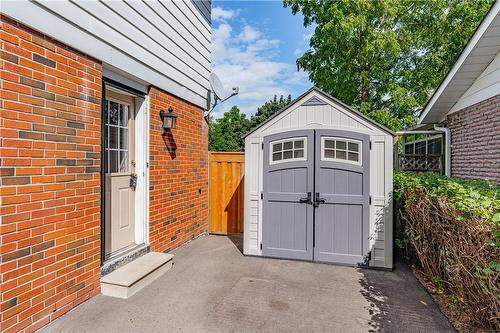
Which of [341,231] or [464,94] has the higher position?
[464,94]

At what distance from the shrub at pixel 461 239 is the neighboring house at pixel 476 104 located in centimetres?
172

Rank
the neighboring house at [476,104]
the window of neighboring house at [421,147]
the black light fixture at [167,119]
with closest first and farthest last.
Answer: the neighboring house at [476,104], the black light fixture at [167,119], the window of neighboring house at [421,147]

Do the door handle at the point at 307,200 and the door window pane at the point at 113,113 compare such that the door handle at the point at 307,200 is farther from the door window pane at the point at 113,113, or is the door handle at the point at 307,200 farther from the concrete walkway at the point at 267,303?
the door window pane at the point at 113,113

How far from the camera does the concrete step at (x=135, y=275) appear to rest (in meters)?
3.27

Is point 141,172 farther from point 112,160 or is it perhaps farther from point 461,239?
point 461,239

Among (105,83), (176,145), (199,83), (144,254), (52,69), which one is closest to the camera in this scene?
(52,69)

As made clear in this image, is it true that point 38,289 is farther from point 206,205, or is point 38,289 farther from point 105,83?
point 206,205

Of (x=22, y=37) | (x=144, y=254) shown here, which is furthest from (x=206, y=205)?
(x=22, y=37)

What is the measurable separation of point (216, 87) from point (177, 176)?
2.65m

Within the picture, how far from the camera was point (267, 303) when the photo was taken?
319cm

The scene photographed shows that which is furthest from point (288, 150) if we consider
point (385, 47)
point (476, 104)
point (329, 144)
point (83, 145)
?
point (385, 47)

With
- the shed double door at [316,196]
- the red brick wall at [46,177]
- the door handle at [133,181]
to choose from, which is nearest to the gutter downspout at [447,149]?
the shed double door at [316,196]

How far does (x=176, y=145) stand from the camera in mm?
5043

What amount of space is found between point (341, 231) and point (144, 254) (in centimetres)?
296
